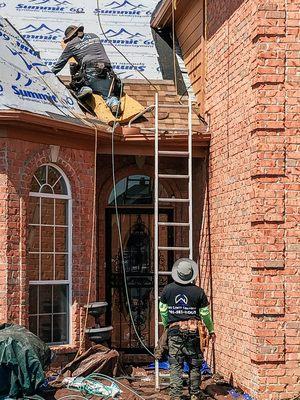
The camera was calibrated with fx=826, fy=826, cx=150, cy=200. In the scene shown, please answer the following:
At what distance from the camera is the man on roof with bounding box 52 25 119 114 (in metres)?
12.8

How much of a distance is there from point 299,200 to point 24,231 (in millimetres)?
3586

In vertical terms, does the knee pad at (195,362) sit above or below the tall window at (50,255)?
below

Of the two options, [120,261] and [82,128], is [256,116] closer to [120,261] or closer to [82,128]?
[82,128]

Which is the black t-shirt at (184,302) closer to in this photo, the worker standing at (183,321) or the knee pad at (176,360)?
the worker standing at (183,321)

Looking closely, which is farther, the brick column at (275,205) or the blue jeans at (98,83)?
the blue jeans at (98,83)

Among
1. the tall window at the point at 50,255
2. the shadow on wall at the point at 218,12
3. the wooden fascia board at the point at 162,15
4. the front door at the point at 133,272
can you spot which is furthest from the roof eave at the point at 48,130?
the wooden fascia board at the point at 162,15

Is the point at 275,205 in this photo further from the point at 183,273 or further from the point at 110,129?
the point at 110,129

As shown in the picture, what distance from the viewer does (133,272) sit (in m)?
13.6

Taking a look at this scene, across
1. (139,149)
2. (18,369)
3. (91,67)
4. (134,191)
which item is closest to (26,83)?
(91,67)

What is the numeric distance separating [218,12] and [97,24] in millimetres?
3570

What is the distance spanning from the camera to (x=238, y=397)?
10.2 m

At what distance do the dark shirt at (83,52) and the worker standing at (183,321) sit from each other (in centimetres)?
439

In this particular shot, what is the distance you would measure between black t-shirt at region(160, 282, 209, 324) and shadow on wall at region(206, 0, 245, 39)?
3718mm

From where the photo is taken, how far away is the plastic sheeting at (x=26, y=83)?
11023mm
